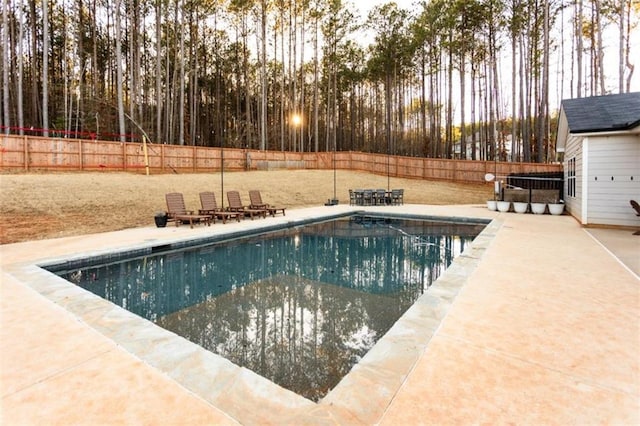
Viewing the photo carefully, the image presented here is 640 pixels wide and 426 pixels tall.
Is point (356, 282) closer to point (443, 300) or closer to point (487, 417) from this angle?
point (443, 300)

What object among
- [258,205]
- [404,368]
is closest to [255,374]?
[404,368]

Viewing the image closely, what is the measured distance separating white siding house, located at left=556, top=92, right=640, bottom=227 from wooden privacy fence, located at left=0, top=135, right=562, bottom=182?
8.26m

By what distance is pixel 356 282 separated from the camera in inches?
188

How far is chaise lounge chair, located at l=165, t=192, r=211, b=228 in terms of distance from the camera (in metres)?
8.06

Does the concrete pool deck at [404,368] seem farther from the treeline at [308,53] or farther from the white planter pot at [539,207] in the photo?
the treeline at [308,53]

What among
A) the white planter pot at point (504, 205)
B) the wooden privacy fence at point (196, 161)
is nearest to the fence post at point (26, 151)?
the wooden privacy fence at point (196, 161)

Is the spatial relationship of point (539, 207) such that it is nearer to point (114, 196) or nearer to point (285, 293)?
point (285, 293)

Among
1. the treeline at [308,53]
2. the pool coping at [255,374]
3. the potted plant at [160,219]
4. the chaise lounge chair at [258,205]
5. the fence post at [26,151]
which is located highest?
the treeline at [308,53]

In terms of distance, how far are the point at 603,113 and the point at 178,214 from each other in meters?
10.6

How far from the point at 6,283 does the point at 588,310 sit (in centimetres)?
599

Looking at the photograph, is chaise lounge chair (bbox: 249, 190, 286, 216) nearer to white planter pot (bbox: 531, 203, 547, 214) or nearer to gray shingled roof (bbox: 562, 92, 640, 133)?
gray shingled roof (bbox: 562, 92, 640, 133)

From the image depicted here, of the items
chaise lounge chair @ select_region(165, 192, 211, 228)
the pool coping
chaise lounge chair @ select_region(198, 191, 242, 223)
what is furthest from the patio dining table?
the pool coping

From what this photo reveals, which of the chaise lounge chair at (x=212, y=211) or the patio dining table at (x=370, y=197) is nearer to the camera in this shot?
the chaise lounge chair at (x=212, y=211)

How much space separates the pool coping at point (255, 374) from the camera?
1.72 metres
